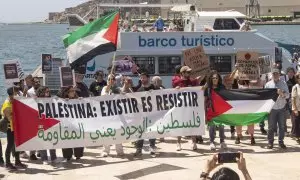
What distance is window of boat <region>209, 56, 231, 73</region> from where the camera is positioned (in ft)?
73.2

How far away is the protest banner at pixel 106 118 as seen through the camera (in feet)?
36.6

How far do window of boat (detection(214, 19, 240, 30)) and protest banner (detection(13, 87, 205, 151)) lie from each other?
12.1 meters

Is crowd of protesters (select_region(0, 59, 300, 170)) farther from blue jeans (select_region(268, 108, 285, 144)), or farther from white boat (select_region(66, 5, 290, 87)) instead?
white boat (select_region(66, 5, 290, 87))

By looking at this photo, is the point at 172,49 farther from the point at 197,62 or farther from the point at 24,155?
the point at 24,155

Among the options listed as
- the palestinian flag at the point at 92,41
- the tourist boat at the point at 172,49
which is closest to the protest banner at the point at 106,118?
the palestinian flag at the point at 92,41

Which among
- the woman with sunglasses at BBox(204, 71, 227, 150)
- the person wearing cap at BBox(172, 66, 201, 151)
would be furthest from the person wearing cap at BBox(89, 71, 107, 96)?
the woman with sunglasses at BBox(204, 71, 227, 150)

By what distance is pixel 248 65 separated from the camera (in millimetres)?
13555

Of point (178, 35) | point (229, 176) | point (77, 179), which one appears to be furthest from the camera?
point (178, 35)

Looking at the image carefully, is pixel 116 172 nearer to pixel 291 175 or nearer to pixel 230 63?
pixel 291 175

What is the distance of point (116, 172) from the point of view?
10.9m

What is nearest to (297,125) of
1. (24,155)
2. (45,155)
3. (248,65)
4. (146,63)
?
(248,65)

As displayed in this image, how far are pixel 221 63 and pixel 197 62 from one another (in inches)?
336

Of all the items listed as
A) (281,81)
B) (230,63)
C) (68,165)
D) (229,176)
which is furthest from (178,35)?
(229,176)

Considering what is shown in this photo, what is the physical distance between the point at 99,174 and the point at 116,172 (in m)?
0.32
